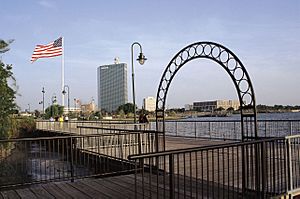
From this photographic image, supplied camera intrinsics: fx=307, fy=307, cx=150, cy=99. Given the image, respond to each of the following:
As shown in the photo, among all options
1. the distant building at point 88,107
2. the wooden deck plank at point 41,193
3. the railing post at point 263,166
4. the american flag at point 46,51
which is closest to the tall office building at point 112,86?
the distant building at point 88,107

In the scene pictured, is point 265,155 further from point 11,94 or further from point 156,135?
point 11,94

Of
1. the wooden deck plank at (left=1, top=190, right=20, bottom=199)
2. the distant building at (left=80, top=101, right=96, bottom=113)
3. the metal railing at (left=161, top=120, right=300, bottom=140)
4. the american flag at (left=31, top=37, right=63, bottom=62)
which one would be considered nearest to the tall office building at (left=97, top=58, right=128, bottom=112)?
the distant building at (left=80, top=101, right=96, bottom=113)

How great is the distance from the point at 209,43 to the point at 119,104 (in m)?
88.0

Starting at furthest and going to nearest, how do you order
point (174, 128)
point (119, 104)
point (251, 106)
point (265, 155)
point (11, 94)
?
point (119, 104) → point (174, 128) → point (11, 94) → point (251, 106) → point (265, 155)

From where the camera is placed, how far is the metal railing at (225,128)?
15.1 metres

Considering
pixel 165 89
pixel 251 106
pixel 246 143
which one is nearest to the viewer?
pixel 246 143

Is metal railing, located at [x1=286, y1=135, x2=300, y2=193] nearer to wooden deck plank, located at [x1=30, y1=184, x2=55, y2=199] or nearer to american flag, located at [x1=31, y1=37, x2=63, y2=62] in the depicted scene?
wooden deck plank, located at [x1=30, y1=184, x2=55, y2=199]

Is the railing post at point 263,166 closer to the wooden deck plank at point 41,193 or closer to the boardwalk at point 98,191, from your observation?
the boardwalk at point 98,191

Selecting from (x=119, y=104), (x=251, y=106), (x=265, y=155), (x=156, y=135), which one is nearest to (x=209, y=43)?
(x=251, y=106)

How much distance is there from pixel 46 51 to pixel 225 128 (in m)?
19.2

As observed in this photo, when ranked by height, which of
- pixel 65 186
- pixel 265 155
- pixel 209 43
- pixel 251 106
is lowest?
pixel 65 186

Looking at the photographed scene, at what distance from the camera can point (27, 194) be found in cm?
658

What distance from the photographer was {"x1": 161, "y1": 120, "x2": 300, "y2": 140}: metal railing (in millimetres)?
15117

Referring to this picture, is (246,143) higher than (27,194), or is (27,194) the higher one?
(246,143)
